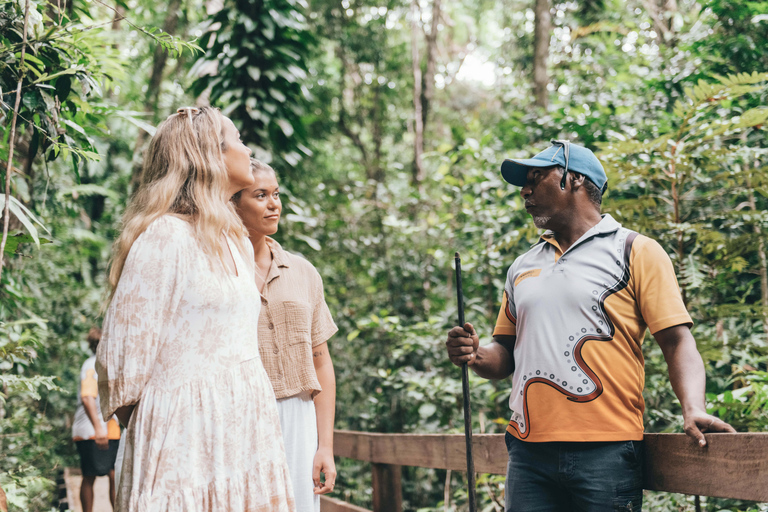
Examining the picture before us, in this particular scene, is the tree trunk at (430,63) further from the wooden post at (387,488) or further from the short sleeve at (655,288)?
the short sleeve at (655,288)

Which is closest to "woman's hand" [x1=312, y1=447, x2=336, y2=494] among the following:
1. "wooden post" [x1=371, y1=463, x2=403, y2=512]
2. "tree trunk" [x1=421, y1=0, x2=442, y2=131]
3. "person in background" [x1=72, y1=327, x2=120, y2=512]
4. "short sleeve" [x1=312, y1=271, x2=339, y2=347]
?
"short sleeve" [x1=312, y1=271, x2=339, y2=347]

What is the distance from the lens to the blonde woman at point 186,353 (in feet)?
4.81

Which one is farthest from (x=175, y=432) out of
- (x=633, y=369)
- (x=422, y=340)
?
(x=422, y=340)

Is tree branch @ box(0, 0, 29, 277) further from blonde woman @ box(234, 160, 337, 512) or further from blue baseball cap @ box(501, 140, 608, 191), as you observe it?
blue baseball cap @ box(501, 140, 608, 191)

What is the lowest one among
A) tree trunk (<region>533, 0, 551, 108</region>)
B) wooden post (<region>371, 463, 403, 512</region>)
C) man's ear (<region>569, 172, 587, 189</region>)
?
wooden post (<region>371, 463, 403, 512</region>)

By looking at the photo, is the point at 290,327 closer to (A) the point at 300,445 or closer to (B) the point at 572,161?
(A) the point at 300,445

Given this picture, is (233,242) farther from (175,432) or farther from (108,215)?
(108,215)

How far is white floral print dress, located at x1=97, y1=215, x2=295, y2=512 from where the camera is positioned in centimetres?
146

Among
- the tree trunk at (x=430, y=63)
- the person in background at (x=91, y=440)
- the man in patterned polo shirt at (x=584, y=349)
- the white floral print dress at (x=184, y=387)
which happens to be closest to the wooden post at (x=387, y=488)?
the man in patterned polo shirt at (x=584, y=349)

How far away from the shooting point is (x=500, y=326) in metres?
2.15

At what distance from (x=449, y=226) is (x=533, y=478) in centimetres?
371

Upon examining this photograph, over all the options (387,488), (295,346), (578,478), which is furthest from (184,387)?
(387,488)

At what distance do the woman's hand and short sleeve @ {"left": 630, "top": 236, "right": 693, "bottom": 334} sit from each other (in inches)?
48.7

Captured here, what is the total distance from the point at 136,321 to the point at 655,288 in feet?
4.69
